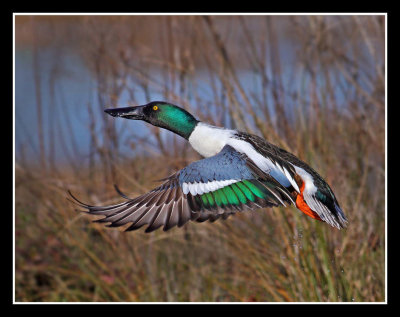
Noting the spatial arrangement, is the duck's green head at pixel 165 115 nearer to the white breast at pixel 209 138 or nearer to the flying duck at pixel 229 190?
the white breast at pixel 209 138

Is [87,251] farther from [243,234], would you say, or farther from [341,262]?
[341,262]

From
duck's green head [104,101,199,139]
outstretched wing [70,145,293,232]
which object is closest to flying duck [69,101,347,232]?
outstretched wing [70,145,293,232]

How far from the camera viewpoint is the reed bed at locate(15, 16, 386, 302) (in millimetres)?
3326

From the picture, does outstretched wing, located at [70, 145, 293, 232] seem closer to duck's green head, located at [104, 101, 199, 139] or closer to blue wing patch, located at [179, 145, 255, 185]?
blue wing patch, located at [179, 145, 255, 185]

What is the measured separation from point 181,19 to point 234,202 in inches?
93.4

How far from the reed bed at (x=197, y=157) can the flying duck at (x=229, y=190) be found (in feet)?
1.44

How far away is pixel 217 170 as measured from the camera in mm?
2676

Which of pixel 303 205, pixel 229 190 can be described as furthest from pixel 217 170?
pixel 303 205

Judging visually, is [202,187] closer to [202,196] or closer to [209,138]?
[202,196]

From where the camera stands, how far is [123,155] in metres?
4.38

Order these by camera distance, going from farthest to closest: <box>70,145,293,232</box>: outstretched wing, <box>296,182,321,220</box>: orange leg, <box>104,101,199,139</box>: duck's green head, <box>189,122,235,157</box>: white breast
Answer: <box>104,101,199,139</box>: duck's green head, <box>189,122,235,157</box>: white breast, <box>296,182,321,220</box>: orange leg, <box>70,145,293,232</box>: outstretched wing

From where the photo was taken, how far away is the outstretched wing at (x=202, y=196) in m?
2.58

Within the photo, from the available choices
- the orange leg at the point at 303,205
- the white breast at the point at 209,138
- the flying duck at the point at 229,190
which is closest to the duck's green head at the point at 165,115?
the white breast at the point at 209,138

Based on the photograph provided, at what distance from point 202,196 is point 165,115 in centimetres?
61
